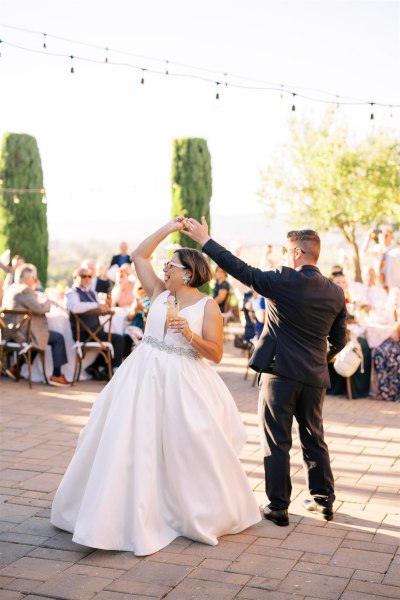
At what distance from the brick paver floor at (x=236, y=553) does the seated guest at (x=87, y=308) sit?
3.60 m

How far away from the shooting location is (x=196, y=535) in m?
4.53

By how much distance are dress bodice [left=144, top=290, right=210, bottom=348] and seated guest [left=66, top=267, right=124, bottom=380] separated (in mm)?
5753

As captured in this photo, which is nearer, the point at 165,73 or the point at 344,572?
the point at 344,572

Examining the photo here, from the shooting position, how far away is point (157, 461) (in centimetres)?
459

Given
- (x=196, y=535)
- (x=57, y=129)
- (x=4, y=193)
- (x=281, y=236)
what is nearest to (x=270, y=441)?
(x=196, y=535)

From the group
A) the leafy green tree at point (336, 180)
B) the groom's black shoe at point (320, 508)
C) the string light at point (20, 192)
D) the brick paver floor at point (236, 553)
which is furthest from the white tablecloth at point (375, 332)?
the leafy green tree at point (336, 180)

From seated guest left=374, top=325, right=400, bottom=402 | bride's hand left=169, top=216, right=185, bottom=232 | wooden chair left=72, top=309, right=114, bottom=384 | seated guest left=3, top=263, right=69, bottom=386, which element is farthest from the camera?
wooden chair left=72, top=309, right=114, bottom=384

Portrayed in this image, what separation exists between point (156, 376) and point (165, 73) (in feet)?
21.3

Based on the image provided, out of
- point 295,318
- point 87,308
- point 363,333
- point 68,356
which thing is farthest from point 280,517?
point 68,356

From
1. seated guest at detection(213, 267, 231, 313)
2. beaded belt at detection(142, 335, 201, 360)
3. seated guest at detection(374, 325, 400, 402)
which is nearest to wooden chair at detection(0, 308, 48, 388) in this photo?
seated guest at detection(374, 325, 400, 402)

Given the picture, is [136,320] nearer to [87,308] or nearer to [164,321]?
[87,308]

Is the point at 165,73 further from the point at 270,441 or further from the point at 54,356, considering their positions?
the point at 270,441

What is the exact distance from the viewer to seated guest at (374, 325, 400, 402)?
10.1 m

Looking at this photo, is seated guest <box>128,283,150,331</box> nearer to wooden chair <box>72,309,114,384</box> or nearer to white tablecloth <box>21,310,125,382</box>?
wooden chair <box>72,309,114,384</box>
